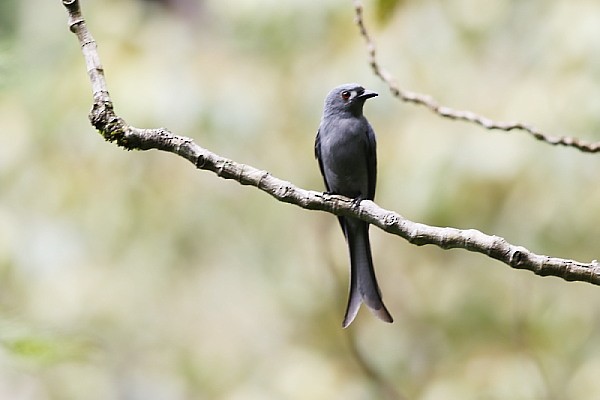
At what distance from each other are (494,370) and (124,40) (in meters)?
2.63

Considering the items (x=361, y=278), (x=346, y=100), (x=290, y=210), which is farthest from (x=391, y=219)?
(x=290, y=210)

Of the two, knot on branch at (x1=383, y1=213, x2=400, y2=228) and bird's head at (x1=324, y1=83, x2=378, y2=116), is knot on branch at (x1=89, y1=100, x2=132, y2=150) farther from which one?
bird's head at (x1=324, y1=83, x2=378, y2=116)

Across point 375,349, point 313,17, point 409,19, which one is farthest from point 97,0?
point 375,349

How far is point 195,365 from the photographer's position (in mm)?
5094

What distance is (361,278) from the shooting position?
3145 mm

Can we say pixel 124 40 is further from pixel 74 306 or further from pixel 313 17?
pixel 74 306

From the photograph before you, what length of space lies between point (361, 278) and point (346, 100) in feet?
2.72

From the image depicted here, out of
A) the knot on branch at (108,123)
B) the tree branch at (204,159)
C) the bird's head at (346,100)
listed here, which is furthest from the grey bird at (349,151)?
the knot on branch at (108,123)

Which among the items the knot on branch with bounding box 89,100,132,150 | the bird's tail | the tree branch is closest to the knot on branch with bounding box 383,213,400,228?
the tree branch

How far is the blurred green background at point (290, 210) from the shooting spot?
4258 millimetres

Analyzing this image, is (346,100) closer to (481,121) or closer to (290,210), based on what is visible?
(481,121)

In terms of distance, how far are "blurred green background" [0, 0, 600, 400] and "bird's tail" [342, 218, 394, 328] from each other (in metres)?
0.76

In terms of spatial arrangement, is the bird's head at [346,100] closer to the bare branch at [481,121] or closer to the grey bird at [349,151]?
the grey bird at [349,151]

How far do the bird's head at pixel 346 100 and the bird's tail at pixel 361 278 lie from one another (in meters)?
0.45
